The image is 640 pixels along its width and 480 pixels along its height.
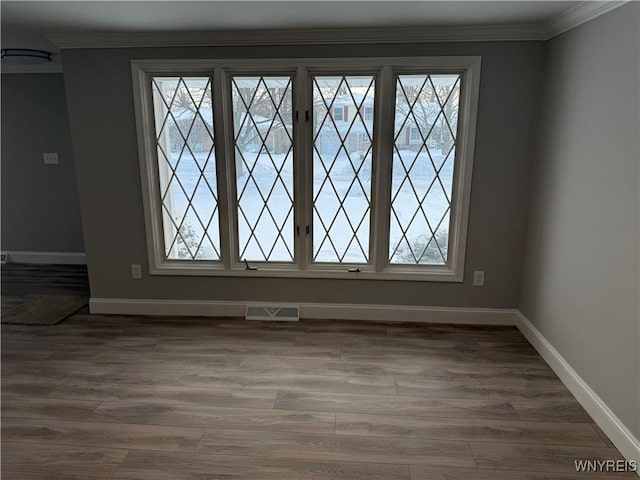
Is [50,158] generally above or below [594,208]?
above

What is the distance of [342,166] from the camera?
311cm

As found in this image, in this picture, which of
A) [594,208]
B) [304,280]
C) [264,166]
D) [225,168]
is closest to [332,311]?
[304,280]

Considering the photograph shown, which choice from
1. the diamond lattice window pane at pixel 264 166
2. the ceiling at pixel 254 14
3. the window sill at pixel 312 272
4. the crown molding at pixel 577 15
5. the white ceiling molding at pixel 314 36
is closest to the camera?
the crown molding at pixel 577 15

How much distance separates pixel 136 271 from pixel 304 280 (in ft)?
4.29

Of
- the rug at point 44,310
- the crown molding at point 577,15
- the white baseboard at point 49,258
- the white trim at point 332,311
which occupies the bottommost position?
the rug at point 44,310

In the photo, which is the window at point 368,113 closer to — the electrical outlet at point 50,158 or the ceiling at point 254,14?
the ceiling at point 254,14

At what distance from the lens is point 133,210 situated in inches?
127

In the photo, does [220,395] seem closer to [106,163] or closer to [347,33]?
[106,163]

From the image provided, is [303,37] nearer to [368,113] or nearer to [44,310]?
[368,113]

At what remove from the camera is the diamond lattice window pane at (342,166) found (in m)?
3.00

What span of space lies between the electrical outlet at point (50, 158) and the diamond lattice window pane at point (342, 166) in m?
3.03

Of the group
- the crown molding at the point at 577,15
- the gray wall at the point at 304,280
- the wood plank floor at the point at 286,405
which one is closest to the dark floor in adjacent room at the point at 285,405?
the wood plank floor at the point at 286,405

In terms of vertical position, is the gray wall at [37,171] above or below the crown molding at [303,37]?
below

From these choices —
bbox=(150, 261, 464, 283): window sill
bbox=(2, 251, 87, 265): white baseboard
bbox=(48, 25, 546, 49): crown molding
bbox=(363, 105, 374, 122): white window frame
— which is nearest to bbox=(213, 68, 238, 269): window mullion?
bbox=(150, 261, 464, 283): window sill
